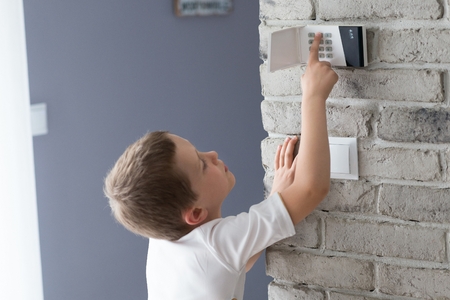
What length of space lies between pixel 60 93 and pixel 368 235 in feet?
5.38

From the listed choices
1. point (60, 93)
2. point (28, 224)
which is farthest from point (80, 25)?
point (28, 224)

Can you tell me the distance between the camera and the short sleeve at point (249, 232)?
4.06 feet

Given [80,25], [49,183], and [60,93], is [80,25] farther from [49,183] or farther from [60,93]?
[49,183]

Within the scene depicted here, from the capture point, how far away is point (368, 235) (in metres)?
1.24

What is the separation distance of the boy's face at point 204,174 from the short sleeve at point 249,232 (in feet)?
0.25

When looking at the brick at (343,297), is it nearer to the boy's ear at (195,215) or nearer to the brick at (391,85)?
the boy's ear at (195,215)

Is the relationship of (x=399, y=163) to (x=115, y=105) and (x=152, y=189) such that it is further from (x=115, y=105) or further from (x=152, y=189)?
(x=115, y=105)

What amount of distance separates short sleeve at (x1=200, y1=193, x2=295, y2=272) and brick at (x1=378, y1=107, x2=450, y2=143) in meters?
0.26

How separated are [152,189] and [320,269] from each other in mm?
403

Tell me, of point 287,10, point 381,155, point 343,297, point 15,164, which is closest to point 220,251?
point 343,297

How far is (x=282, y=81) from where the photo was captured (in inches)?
49.3

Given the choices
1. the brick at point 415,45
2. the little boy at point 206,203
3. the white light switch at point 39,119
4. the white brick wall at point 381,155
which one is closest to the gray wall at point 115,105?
the white light switch at point 39,119

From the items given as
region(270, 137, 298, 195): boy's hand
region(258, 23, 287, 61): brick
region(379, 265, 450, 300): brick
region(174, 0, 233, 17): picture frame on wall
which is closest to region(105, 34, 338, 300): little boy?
region(270, 137, 298, 195): boy's hand

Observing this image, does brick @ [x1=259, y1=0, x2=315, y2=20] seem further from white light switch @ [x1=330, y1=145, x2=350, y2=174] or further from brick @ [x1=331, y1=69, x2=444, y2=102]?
white light switch @ [x1=330, y1=145, x2=350, y2=174]
